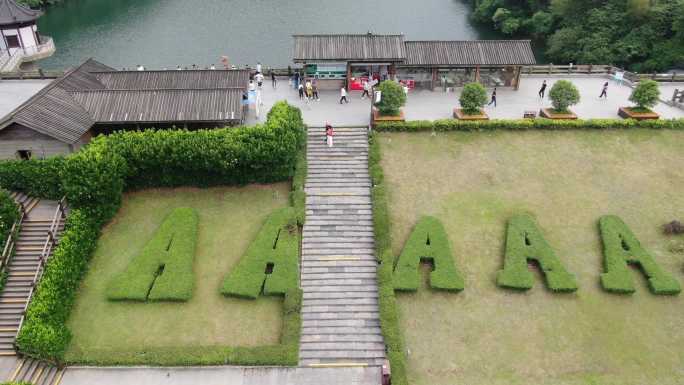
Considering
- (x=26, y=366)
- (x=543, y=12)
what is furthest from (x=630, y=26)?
(x=26, y=366)

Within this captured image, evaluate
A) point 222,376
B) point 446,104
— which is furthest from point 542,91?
point 222,376

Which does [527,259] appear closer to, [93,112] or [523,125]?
[523,125]

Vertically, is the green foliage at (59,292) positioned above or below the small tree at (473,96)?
below

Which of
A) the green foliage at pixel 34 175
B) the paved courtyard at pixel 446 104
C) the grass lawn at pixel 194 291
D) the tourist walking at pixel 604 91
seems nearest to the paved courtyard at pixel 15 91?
the green foliage at pixel 34 175

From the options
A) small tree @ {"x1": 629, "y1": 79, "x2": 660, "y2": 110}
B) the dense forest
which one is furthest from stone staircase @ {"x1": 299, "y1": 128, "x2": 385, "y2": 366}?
the dense forest

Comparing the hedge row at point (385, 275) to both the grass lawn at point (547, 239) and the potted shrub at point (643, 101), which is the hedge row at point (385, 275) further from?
the potted shrub at point (643, 101)

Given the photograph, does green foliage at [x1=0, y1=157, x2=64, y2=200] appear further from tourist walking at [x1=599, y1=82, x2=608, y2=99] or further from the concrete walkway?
tourist walking at [x1=599, y1=82, x2=608, y2=99]

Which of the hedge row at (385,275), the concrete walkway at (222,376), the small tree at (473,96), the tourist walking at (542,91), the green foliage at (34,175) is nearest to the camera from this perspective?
the concrete walkway at (222,376)
